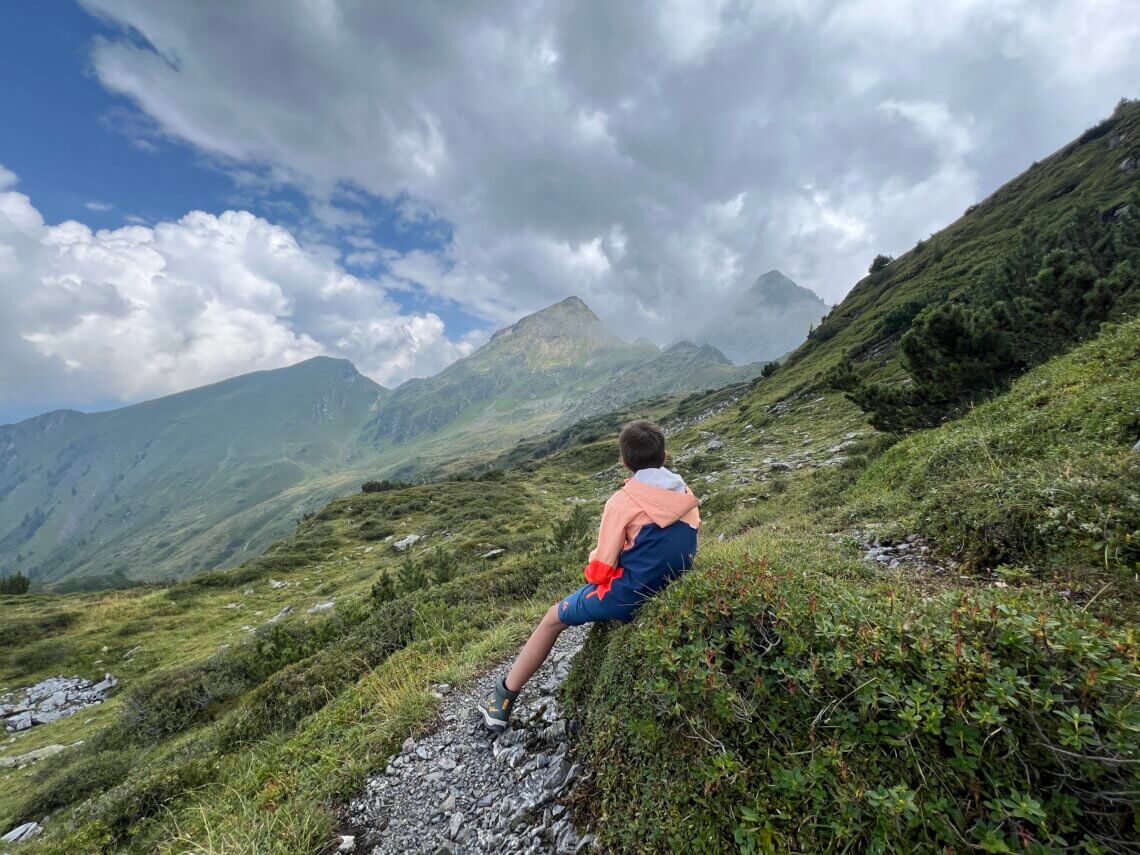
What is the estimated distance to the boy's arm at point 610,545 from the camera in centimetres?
457

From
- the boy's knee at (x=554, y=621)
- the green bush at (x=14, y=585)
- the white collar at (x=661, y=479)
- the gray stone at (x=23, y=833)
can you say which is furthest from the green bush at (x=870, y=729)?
the green bush at (x=14, y=585)

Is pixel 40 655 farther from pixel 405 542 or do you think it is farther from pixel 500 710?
pixel 500 710

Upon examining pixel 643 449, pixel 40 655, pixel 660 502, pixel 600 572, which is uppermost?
pixel 643 449

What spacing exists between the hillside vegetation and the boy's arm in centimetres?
58

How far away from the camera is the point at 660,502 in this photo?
4.50 m

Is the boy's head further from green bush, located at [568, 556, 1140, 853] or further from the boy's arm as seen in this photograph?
green bush, located at [568, 556, 1140, 853]

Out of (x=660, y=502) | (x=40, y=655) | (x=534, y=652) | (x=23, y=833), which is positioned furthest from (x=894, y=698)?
(x=40, y=655)

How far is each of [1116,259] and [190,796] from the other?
33.3 metres

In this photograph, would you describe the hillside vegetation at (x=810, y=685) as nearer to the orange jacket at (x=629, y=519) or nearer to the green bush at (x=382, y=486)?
the orange jacket at (x=629, y=519)

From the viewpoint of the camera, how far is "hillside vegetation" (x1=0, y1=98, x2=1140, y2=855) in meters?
1.96

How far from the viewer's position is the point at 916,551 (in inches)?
238

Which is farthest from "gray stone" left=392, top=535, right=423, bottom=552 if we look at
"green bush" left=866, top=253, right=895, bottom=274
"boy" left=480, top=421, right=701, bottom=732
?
"green bush" left=866, top=253, right=895, bottom=274

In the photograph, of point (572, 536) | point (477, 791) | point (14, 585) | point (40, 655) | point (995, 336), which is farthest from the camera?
point (14, 585)

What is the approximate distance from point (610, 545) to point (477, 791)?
272 cm
